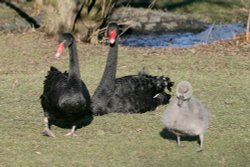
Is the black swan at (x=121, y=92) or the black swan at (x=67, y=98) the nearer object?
the black swan at (x=67, y=98)

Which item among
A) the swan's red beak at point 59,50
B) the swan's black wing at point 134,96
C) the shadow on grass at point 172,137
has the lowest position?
the shadow on grass at point 172,137

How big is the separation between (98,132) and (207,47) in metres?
6.87

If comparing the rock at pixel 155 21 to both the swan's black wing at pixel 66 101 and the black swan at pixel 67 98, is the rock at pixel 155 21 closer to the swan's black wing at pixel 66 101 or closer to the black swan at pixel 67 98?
the black swan at pixel 67 98

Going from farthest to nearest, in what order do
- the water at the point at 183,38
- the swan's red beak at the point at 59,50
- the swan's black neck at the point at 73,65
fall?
the water at the point at 183,38 < the swan's black neck at the point at 73,65 < the swan's red beak at the point at 59,50

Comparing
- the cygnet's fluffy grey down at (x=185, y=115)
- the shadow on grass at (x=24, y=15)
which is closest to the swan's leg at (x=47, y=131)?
the cygnet's fluffy grey down at (x=185, y=115)

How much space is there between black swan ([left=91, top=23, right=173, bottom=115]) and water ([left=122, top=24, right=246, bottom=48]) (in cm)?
929

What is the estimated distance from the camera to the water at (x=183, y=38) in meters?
19.2

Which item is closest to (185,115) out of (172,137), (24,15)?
(172,137)

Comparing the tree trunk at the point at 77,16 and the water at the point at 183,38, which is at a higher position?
the tree trunk at the point at 77,16

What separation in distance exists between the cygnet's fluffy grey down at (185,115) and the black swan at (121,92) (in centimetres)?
164

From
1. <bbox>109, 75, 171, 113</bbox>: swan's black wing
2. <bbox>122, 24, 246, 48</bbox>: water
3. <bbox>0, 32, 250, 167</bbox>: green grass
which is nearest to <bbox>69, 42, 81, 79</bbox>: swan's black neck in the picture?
<bbox>0, 32, 250, 167</bbox>: green grass

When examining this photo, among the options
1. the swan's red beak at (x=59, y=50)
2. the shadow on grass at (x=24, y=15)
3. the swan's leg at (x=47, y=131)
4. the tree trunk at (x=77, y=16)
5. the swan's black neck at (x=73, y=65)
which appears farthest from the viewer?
the shadow on grass at (x=24, y=15)

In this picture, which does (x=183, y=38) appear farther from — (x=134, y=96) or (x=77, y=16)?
(x=134, y=96)

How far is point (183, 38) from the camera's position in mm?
20719
